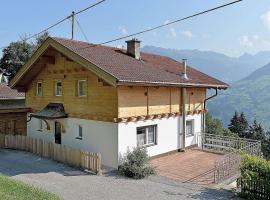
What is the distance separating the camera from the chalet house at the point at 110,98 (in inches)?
712

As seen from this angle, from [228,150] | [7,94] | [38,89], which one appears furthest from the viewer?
[7,94]

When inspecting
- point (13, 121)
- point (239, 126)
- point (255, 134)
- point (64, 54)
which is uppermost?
point (64, 54)

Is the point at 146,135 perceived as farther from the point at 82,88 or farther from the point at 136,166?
the point at 82,88

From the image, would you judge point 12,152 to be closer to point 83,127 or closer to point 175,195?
point 83,127

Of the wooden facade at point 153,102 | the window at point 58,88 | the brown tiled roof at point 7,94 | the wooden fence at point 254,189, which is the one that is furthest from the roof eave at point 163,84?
the brown tiled roof at point 7,94

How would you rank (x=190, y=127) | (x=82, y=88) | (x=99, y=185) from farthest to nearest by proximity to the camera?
(x=190, y=127), (x=82, y=88), (x=99, y=185)

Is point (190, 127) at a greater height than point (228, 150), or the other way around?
point (190, 127)

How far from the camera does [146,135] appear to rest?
1980 centimetres

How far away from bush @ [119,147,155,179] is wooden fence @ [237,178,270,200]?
4605 mm

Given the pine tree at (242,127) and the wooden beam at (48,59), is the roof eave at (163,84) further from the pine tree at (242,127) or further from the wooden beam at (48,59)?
the pine tree at (242,127)

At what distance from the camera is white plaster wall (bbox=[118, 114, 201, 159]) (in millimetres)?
18094

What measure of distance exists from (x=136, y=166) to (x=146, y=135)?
3.36 metres

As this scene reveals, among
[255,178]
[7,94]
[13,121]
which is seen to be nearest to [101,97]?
[255,178]

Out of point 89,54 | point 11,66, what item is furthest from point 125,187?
point 11,66
